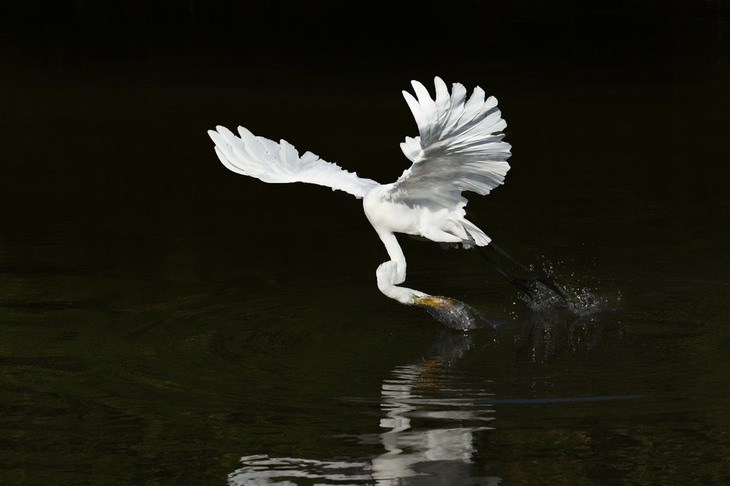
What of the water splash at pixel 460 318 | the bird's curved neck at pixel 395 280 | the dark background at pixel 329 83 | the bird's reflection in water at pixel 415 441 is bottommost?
the bird's reflection in water at pixel 415 441

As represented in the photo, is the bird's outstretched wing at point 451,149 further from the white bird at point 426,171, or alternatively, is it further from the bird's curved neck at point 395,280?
the bird's curved neck at point 395,280

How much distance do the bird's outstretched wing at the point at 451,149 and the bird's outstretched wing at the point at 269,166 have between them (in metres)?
0.68

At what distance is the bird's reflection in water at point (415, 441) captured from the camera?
24.8 ft

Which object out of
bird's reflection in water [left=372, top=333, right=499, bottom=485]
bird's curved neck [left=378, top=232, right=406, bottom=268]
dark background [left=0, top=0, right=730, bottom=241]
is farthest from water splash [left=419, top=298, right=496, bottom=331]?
dark background [left=0, top=0, right=730, bottom=241]

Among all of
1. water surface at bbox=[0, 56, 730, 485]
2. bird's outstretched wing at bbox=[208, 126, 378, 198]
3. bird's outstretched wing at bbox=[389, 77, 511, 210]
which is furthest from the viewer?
bird's outstretched wing at bbox=[208, 126, 378, 198]

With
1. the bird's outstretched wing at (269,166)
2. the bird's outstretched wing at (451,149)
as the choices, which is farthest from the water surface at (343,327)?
the bird's outstretched wing at (451,149)

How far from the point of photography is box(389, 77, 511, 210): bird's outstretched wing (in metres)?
8.79

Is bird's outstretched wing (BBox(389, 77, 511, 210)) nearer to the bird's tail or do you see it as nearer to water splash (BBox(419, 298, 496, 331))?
water splash (BBox(419, 298, 496, 331))

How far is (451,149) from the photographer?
30.3ft

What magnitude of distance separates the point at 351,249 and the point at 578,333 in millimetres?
3164

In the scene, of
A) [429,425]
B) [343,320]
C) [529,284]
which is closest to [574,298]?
[529,284]

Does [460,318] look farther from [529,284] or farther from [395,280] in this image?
[529,284]

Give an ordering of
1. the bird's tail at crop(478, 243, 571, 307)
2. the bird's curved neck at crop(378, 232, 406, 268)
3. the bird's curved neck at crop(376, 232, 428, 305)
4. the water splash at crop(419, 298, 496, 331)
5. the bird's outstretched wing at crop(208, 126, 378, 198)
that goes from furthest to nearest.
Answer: the bird's tail at crop(478, 243, 571, 307)
the bird's outstretched wing at crop(208, 126, 378, 198)
the water splash at crop(419, 298, 496, 331)
the bird's curved neck at crop(378, 232, 406, 268)
the bird's curved neck at crop(376, 232, 428, 305)

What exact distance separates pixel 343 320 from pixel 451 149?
81.7 inches
